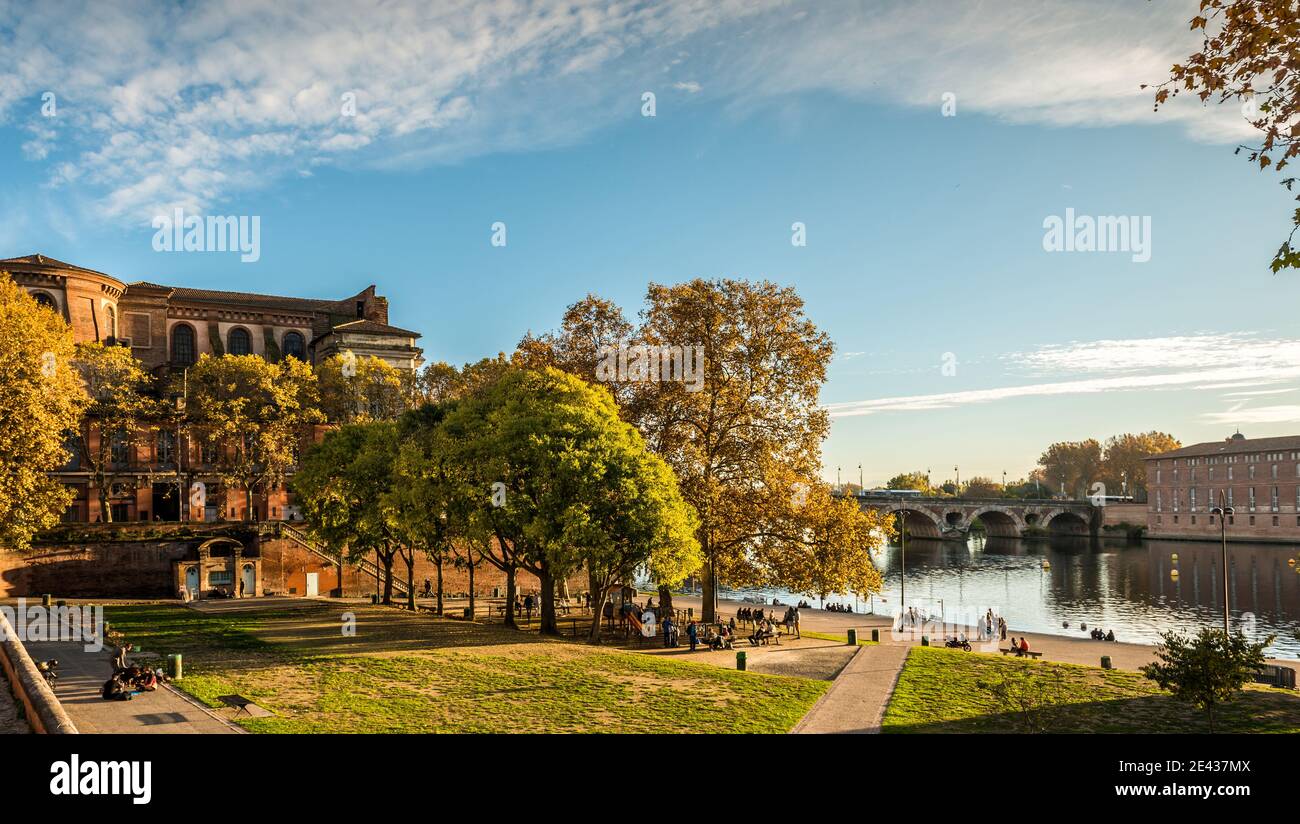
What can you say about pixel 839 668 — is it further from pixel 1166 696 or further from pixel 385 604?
pixel 385 604

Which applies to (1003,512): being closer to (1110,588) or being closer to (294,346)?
(1110,588)

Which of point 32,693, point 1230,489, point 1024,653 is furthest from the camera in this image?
point 1230,489

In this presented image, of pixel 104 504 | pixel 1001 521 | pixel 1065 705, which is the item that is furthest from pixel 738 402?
pixel 1001 521

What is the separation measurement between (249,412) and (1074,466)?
179 meters

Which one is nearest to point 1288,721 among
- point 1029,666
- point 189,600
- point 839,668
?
point 1029,666

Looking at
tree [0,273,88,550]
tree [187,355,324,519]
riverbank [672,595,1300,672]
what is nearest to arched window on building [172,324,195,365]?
tree [187,355,324,519]

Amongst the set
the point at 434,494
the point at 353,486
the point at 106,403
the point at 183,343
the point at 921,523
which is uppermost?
the point at 183,343

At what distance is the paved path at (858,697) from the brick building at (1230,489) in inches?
4376

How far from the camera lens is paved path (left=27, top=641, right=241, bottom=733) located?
60.4 feet

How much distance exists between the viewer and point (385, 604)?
5012cm

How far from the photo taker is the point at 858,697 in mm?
24859

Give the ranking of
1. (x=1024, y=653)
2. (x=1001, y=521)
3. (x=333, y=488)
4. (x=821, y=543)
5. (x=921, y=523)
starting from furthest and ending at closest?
(x=921, y=523), (x=1001, y=521), (x=333, y=488), (x=821, y=543), (x=1024, y=653)

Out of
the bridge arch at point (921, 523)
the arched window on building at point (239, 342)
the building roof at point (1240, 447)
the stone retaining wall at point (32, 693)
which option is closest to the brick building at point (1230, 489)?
the building roof at point (1240, 447)
